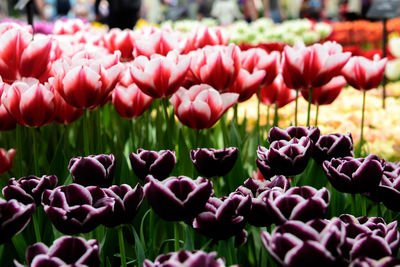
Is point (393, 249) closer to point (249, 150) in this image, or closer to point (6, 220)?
point (6, 220)

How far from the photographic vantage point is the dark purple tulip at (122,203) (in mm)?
859

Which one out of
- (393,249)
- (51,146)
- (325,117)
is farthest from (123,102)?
(325,117)

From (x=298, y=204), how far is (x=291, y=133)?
42 centimetres

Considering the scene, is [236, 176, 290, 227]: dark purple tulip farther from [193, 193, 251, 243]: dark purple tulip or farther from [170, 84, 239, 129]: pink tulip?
[170, 84, 239, 129]: pink tulip

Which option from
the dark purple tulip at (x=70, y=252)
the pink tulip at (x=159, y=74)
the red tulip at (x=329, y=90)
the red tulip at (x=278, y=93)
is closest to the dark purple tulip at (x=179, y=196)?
the dark purple tulip at (x=70, y=252)

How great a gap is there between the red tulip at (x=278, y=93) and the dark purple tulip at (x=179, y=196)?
112 centimetres

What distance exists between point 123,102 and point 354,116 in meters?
1.28

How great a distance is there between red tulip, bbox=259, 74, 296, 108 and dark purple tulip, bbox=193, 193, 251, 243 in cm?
110

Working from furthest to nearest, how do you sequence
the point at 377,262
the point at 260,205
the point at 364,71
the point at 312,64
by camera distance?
the point at 364,71 → the point at 312,64 → the point at 260,205 → the point at 377,262

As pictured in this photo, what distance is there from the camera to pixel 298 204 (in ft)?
2.43

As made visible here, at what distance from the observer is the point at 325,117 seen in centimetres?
241

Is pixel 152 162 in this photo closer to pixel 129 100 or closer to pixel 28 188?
pixel 28 188

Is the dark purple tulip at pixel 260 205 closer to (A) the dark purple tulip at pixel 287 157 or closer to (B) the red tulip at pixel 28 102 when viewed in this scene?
(A) the dark purple tulip at pixel 287 157

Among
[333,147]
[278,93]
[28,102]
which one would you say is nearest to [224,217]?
[333,147]
